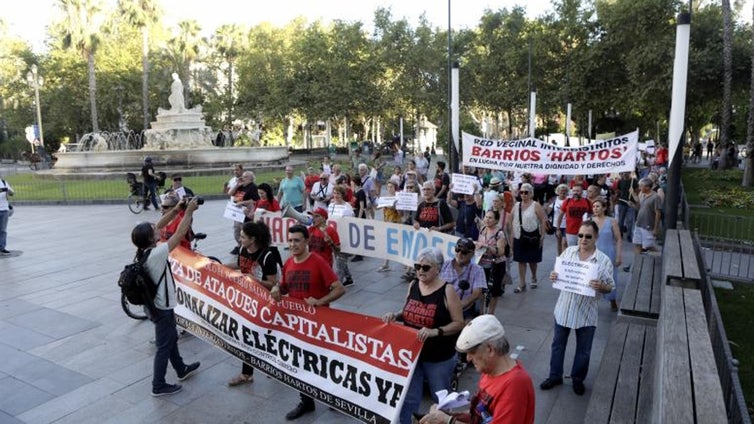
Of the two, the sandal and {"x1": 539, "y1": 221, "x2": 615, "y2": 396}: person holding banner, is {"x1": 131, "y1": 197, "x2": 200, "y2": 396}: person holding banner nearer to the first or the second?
the sandal

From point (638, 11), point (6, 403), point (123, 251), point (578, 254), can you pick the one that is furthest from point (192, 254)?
point (638, 11)

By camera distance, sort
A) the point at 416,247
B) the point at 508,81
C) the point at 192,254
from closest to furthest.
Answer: the point at 192,254 < the point at 416,247 < the point at 508,81

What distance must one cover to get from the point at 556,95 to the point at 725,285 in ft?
95.0

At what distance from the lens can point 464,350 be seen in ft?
9.62

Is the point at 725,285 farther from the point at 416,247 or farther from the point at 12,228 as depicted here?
the point at 12,228

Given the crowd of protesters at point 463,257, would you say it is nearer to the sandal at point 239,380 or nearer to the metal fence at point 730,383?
the sandal at point 239,380

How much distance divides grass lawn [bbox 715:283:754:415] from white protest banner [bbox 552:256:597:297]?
6.56ft

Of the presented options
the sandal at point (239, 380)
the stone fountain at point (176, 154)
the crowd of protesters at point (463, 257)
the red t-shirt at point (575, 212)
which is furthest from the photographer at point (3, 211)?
the stone fountain at point (176, 154)

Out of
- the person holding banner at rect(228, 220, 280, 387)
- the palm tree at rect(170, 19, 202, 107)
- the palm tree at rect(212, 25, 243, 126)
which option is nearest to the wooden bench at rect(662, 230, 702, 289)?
the person holding banner at rect(228, 220, 280, 387)

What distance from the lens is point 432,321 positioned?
425cm

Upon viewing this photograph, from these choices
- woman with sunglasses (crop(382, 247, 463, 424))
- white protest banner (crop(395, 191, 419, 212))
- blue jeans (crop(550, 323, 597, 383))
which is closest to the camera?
woman with sunglasses (crop(382, 247, 463, 424))

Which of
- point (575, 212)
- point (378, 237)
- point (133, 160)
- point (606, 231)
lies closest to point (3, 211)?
point (378, 237)

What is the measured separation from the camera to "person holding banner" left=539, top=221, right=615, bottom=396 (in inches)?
208

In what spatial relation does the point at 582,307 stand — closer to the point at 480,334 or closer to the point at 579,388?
the point at 579,388
